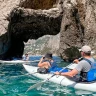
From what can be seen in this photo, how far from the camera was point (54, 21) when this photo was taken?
29.1 meters

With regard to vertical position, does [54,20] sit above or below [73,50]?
above

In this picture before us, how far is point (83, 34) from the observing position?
3161 cm

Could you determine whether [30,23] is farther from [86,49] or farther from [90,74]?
[86,49]

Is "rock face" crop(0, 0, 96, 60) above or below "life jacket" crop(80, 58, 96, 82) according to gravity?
above

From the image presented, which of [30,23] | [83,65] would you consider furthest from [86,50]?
[30,23]

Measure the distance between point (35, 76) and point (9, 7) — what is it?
1340 centimetres

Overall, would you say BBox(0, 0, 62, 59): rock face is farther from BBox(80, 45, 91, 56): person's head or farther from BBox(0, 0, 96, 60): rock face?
BBox(80, 45, 91, 56): person's head

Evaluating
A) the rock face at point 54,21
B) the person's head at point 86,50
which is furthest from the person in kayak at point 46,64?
the rock face at point 54,21

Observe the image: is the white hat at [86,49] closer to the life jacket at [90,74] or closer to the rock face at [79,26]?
the life jacket at [90,74]

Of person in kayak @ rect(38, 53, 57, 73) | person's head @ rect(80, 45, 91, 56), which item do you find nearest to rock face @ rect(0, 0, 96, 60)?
person in kayak @ rect(38, 53, 57, 73)

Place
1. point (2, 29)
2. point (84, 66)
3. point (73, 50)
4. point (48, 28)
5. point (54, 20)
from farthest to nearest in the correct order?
point (73, 50)
point (48, 28)
point (54, 20)
point (2, 29)
point (84, 66)

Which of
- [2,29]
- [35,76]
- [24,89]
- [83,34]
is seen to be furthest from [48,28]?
[24,89]

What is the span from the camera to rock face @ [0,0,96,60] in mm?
27328

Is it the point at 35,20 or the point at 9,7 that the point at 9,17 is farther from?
the point at 35,20
